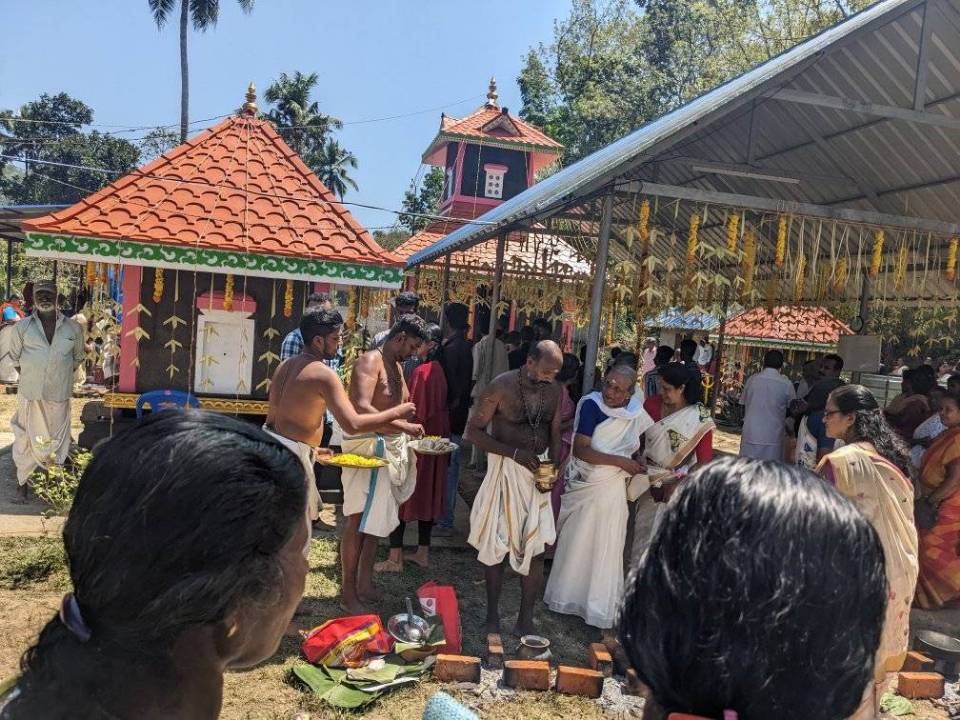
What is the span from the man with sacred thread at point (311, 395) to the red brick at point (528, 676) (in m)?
1.49

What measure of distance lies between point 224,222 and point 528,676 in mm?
4978

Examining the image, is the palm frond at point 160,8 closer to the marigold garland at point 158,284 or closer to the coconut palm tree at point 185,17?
the coconut palm tree at point 185,17

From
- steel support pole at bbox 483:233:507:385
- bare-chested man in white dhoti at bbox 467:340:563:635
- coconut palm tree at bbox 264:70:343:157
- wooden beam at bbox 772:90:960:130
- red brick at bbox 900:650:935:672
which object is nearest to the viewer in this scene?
red brick at bbox 900:650:935:672

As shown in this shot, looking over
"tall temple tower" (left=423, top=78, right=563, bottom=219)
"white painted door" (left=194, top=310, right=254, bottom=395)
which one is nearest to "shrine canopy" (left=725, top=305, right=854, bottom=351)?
"tall temple tower" (left=423, top=78, right=563, bottom=219)

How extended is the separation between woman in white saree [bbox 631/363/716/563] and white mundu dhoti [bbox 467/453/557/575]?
0.83 meters

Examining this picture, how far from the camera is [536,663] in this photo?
406cm

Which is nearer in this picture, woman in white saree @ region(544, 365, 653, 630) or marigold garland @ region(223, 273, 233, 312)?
woman in white saree @ region(544, 365, 653, 630)

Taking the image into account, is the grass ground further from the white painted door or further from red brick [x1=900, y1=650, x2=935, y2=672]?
the white painted door

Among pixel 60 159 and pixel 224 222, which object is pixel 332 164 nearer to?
pixel 60 159

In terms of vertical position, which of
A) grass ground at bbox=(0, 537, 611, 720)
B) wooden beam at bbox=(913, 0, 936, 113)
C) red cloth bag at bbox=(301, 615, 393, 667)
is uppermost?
wooden beam at bbox=(913, 0, 936, 113)

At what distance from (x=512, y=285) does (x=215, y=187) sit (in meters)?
5.80

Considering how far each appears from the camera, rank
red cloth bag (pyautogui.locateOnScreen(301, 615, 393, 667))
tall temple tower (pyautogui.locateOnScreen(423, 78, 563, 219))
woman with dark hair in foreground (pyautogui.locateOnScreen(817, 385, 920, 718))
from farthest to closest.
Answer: tall temple tower (pyautogui.locateOnScreen(423, 78, 563, 219)) < red cloth bag (pyautogui.locateOnScreen(301, 615, 393, 667)) < woman with dark hair in foreground (pyautogui.locateOnScreen(817, 385, 920, 718))

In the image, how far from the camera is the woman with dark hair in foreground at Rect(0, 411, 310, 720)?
3.48ft

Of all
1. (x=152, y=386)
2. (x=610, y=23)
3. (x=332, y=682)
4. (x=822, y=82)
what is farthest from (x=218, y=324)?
(x=610, y=23)
